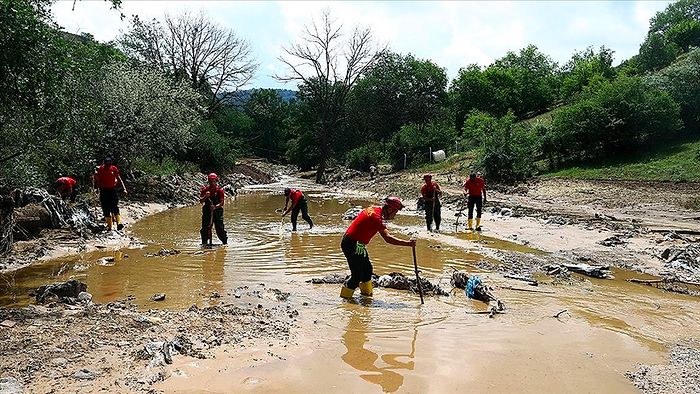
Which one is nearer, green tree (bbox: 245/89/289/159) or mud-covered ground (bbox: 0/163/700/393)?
mud-covered ground (bbox: 0/163/700/393)

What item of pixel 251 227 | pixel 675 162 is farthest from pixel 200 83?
pixel 675 162

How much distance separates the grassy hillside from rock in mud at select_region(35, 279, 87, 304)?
23906 mm

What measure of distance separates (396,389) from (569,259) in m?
8.11

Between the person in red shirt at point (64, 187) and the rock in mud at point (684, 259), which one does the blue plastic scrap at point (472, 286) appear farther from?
the person in red shirt at point (64, 187)

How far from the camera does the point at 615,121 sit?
90.3ft

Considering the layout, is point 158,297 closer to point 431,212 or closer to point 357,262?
point 357,262

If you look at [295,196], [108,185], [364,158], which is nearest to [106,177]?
[108,185]

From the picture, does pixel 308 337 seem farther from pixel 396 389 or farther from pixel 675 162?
pixel 675 162

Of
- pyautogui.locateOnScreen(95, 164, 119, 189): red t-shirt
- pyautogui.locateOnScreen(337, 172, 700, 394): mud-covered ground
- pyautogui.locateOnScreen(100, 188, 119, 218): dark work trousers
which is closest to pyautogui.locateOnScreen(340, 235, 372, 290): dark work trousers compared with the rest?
pyautogui.locateOnScreen(337, 172, 700, 394): mud-covered ground

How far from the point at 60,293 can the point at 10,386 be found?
11.1ft

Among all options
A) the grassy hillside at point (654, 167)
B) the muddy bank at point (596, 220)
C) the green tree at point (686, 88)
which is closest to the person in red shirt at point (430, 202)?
the muddy bank at point (596, 220)

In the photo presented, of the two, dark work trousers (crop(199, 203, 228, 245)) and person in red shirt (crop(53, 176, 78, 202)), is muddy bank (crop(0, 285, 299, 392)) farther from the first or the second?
person in red shirt (crop(53, 176, 78, 202))

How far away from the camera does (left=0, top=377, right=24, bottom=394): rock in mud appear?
4.33 m

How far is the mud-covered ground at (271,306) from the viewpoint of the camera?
197 inches
